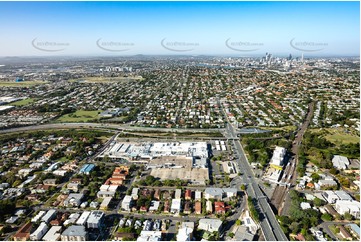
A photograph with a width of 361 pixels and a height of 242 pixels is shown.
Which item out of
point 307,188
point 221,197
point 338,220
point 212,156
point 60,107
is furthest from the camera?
point 60,107

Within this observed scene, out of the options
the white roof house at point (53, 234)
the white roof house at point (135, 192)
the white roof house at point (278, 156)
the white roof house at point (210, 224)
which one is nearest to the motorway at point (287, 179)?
the white roof house at point (278, 156)

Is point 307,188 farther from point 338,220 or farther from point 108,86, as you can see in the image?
point 108,86

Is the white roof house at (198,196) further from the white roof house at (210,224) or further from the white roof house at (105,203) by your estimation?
the white roof house at (105,203)

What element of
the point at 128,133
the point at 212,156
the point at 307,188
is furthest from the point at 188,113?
the point at 307,188

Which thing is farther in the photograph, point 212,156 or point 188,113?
point 188,113

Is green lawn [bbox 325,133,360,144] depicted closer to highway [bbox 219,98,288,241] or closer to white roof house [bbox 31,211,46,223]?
highway [bbox 219,98,288,241]

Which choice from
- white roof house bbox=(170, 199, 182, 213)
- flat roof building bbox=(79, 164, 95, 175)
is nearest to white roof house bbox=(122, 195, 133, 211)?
white roof house bbox=(170, 199, 182, 213)
